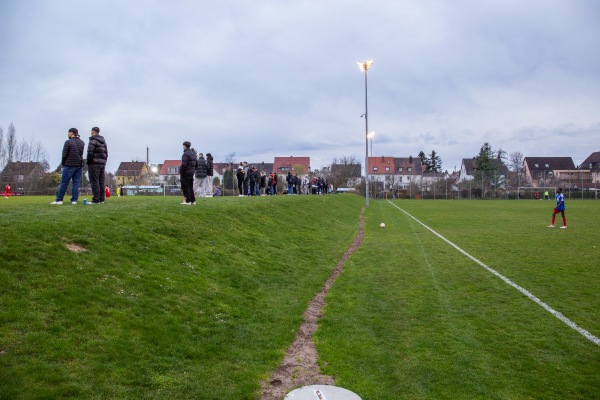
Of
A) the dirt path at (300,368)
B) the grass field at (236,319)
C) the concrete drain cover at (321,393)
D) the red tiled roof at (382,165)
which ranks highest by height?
the red tiled roof at (382,165)

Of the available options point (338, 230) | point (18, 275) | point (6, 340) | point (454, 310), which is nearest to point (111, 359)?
point (6, 340)

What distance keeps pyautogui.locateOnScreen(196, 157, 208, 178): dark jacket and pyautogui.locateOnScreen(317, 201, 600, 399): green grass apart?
381 inches

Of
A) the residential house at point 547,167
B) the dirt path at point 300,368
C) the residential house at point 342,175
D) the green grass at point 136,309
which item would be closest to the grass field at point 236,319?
the green grass at point 136,309

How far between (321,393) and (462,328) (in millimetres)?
3303

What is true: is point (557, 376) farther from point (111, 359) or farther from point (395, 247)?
point (395, 247)

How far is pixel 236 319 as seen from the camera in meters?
7.19

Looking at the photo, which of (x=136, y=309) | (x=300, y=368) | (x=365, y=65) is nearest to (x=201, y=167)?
(x=136, y=309)

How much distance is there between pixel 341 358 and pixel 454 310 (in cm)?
319

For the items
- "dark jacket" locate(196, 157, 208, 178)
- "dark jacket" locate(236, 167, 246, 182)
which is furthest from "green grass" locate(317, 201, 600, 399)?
"dark jacket" locate(236, 167, 246, 182)

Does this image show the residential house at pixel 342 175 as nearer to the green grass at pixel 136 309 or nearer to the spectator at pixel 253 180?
the spectator at pixel 253 180

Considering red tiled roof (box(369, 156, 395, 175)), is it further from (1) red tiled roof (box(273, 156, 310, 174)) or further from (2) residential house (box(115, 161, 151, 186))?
(2) residential house (box(115, 161, 151, 186))

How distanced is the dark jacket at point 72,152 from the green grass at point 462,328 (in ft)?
27.2

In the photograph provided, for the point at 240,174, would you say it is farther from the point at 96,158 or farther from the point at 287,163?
the point at 287,163

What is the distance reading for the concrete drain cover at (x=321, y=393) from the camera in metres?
4.87
